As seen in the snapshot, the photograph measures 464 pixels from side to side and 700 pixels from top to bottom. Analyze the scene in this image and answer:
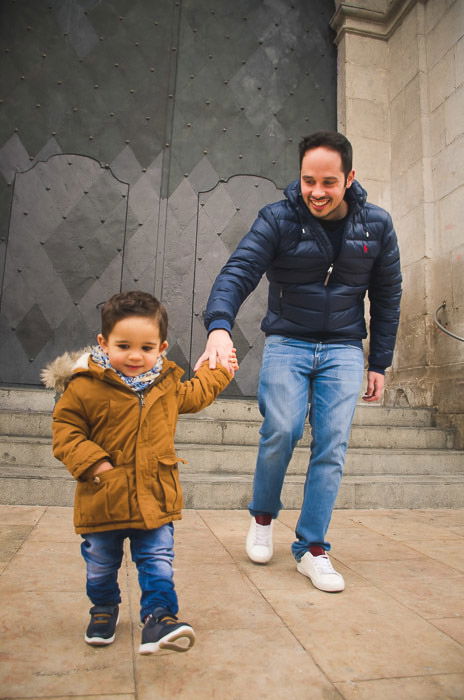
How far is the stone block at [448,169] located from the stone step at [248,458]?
2.71m

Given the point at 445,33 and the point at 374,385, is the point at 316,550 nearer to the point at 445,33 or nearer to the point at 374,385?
the point at 374,385

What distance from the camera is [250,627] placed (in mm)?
1694

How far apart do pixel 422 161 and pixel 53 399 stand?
14.8 ft

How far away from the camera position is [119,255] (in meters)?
6.07

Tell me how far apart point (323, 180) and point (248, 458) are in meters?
2.37

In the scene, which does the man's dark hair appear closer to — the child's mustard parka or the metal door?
the child's mustard parka

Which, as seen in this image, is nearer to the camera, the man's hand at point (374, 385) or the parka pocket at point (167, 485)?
the parka pocket at point (167, 485)

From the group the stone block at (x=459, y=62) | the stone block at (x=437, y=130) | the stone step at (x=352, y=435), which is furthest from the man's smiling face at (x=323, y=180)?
the stone block at (x=459, y=62)

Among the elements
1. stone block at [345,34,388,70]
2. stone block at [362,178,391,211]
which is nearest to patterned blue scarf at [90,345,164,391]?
stone block at [362,178,391,211]

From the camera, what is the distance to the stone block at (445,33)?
5.67m

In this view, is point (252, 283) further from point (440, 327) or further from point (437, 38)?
point (437, 38)

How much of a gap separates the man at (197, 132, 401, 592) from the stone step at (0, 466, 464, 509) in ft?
3.69

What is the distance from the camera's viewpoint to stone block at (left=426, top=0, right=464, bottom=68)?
567 cm

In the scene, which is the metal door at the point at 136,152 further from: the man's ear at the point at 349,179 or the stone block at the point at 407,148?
the man's ear at the point at 349,179
